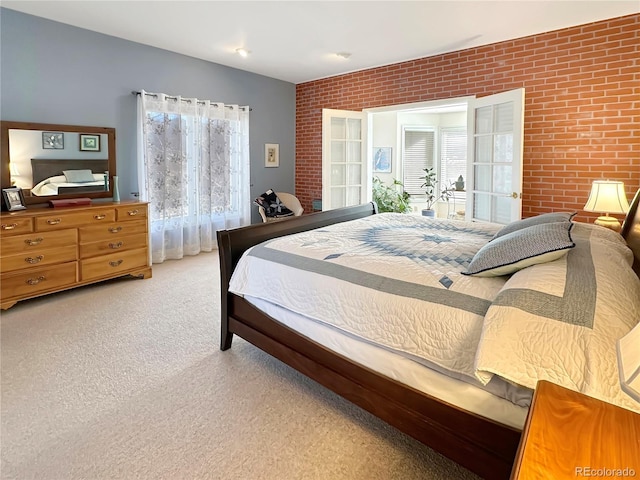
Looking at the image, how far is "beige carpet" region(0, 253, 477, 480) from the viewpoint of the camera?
5.48 ft

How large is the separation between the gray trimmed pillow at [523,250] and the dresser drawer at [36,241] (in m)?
3.49

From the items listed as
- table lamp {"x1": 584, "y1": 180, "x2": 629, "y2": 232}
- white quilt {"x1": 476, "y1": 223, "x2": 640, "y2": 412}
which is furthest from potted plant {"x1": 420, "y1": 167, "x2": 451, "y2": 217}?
white quilt {"x1": 476, "y1": 223, "x2": 640, "y2": 412}

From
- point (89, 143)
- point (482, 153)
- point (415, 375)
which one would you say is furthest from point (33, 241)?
point (482, 153)

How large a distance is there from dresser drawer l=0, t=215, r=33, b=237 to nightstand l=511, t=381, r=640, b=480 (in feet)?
12.7

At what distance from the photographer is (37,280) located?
3.48m

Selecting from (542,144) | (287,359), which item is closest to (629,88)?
(542,144)

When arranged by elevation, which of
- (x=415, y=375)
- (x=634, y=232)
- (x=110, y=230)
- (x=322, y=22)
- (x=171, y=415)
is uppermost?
(x=322, y=22)

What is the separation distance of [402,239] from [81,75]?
3.78m

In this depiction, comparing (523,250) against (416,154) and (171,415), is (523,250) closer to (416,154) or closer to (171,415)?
(171,415)

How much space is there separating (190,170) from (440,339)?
4.45 m

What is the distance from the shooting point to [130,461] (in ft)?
5.55

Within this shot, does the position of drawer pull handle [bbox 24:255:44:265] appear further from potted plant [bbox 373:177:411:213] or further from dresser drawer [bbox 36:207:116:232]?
potted plant [bbox 373:177:411:213]

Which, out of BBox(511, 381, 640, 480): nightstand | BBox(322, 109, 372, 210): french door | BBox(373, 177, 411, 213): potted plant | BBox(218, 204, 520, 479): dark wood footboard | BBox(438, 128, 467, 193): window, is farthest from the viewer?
BBox(438, 128, 467, 193): window

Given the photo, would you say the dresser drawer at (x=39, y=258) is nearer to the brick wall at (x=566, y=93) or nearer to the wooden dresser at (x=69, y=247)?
the wooden dresser at (x=69, y=247)
